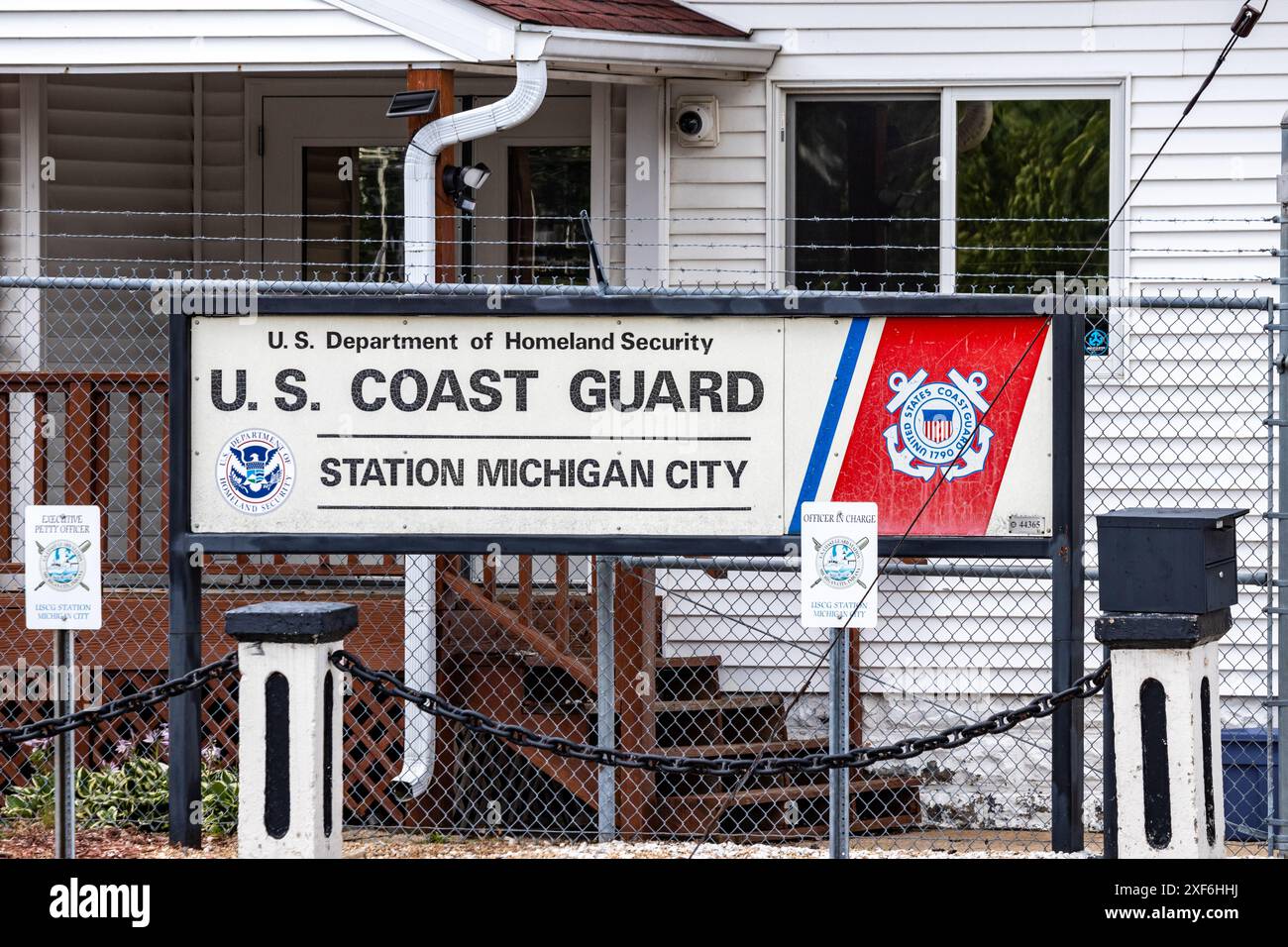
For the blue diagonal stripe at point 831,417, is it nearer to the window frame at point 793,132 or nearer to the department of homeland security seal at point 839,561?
the department of homeland security seal at point 839,561

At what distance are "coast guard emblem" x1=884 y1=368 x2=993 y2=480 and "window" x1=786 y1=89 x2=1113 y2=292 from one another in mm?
3074

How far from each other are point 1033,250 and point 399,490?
4432 mm

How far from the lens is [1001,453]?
5.73 m

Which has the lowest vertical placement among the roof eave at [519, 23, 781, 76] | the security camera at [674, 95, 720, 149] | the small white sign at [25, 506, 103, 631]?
the small white sign at [25, 506, 103, 631]

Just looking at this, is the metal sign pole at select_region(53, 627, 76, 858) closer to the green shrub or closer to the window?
the green shrub

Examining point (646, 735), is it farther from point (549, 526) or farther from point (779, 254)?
point (779, 254)

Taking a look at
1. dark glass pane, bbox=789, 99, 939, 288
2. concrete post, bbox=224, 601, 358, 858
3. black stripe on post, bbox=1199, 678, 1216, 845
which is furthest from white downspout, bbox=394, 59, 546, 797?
black stripe on post, bbox=1199, 678, 1216, 845

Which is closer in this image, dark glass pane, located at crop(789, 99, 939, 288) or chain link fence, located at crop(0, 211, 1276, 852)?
chain link fence, located at crop(0, 211, 1276, 852)

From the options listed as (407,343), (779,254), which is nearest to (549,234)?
(779,254)

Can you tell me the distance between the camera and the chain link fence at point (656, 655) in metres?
7.53

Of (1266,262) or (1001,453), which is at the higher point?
(1266,262)

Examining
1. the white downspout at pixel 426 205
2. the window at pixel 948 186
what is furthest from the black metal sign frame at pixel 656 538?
the window at pixel 948 186

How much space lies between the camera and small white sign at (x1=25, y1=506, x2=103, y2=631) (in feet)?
19.1

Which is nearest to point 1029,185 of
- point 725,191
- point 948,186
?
point 948,186
